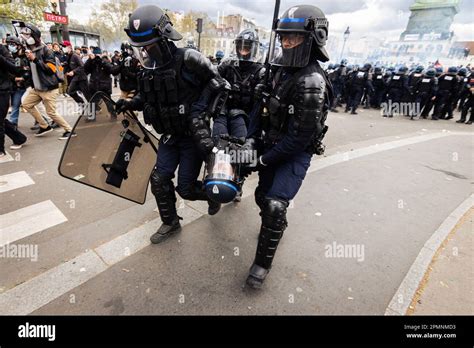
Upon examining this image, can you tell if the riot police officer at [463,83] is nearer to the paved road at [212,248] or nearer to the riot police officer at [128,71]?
the paved road at [212,248]

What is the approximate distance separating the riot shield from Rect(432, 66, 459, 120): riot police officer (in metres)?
12.0

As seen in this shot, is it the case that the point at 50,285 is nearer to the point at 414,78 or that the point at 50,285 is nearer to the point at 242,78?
the point at 242,78

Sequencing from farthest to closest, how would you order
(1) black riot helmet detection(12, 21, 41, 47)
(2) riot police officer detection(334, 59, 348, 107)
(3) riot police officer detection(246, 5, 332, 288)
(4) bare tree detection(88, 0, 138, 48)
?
1. (4) bare tree detection(88, 0, 138, 48)
2. (2) riot police officer detection(334, 59, 348, 107)
3. (1) black riot helmet detection(12, 21, 41, 47)
4. (3) riot police officer detection(246, 5, 332, 288)

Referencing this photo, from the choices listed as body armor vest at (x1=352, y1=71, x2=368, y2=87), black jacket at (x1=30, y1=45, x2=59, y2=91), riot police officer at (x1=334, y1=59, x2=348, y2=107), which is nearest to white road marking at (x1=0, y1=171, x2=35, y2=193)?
black jacket at (x1=30, y1=45, x2=59, y2=91)

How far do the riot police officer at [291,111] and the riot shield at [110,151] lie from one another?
132 centimetres

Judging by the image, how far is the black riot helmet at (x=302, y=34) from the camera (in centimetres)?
193

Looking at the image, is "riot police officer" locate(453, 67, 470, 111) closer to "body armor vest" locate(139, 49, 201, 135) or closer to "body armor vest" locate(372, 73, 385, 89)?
"body armor vest" locate(372, 73, 385, 89)

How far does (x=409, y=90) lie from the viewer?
11320mm

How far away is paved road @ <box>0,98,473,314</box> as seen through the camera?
2062mm

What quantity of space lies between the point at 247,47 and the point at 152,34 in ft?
A: 5.68

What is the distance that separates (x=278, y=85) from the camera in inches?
84.7
